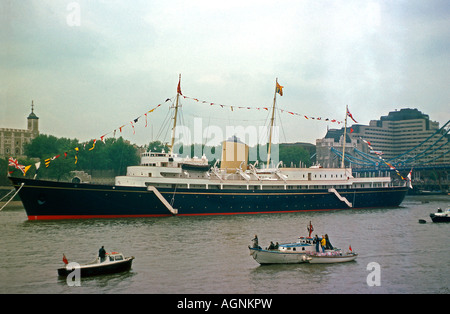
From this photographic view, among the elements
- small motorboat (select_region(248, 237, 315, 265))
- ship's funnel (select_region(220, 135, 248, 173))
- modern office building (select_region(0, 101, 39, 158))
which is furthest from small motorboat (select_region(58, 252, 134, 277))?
modern office building (select_region(0, 101, 39, 158))

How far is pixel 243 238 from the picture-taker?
126 ft

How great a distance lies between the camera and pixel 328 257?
96.8 ft

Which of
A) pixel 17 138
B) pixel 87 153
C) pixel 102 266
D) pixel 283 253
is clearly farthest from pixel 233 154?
pixel 17 138

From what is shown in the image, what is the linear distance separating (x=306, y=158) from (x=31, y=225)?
420ft

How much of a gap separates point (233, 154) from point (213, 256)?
4347 cm

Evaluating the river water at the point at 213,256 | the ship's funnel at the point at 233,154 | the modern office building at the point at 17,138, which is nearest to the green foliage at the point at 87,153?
the modern office building at the point at 17,138

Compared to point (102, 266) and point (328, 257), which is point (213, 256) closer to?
point (328, 257)

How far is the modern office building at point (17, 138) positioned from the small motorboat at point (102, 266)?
9132 cm

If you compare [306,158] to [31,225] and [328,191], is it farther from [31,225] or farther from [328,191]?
[31,225]

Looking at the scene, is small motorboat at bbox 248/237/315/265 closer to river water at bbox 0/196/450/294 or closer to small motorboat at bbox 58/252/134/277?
river water at bbox 0/196/450/294

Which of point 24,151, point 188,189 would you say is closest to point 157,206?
point 188,189

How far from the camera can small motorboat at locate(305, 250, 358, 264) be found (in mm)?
29312
